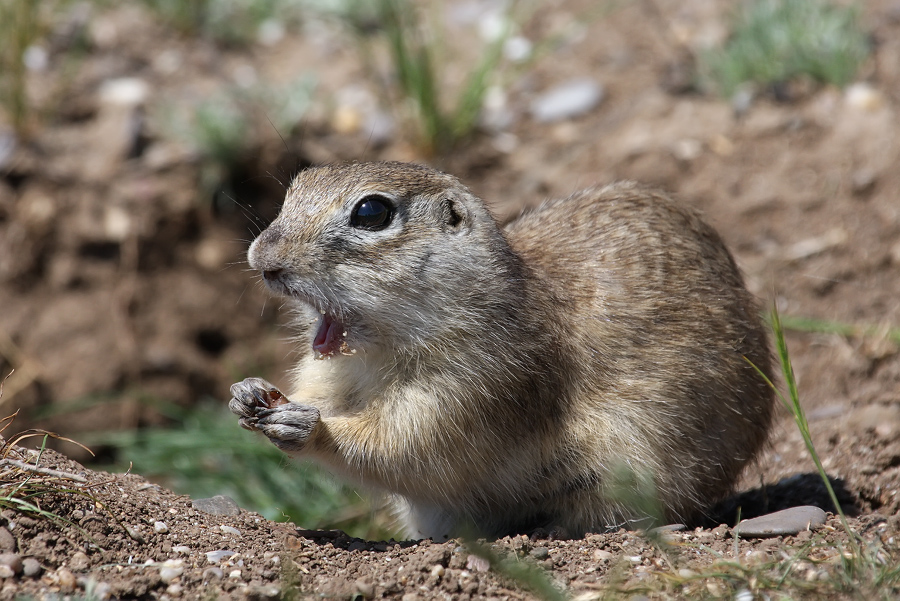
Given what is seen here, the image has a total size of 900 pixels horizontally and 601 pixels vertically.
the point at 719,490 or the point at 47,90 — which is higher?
the point at 47,90

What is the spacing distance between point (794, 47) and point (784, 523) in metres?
5.11

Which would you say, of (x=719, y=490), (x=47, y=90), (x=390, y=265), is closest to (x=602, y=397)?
(x=719, y=490)

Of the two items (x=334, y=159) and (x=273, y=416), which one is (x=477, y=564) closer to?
(x=273, y=416)

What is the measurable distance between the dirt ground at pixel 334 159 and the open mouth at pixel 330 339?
1.60 m

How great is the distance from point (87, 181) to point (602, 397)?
5753mm

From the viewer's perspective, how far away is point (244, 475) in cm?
714

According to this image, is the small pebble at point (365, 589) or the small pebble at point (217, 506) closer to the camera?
the small pebble at point (365, 589)

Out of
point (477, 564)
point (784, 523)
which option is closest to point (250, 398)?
point (477, 564)

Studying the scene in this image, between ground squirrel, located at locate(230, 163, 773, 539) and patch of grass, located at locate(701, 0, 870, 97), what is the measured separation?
11.3ft

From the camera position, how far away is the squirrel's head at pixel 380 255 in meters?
4.13

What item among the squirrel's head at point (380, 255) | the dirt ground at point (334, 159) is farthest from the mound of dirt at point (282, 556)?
the dirt ground at point (334, 159)

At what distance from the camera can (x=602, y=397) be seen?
466 centimetres

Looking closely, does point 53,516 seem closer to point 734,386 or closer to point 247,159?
point 734,386

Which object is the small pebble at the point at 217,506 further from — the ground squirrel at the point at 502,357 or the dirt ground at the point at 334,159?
the dirt ground at the point at 334,159
